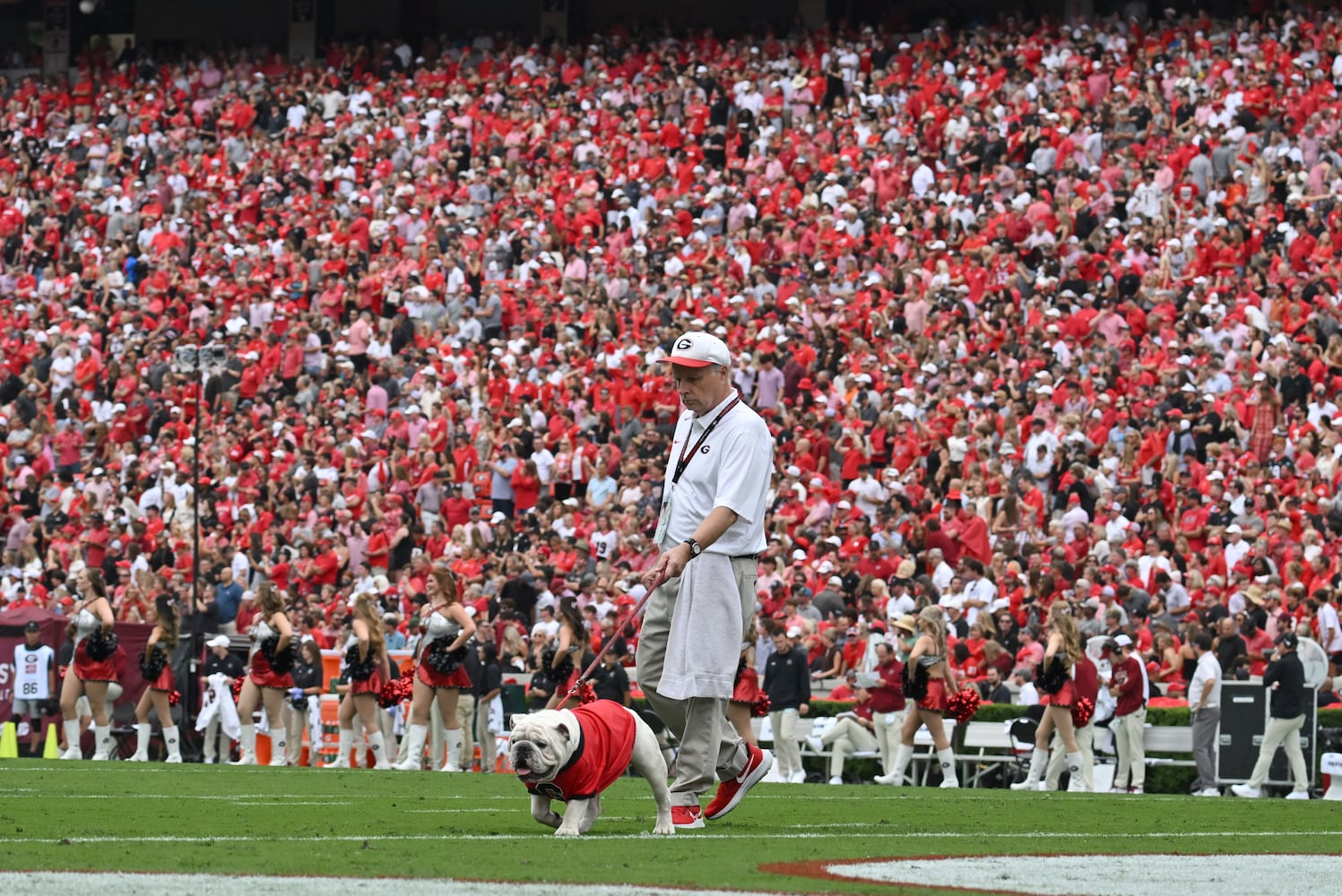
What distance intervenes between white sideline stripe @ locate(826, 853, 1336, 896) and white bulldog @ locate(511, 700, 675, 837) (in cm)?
113

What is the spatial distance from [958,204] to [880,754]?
35.3ft

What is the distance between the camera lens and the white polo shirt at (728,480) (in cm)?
907

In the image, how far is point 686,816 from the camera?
923 centimetres

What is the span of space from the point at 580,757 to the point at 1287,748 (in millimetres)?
11864

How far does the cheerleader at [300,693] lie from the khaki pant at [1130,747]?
24.4 ft

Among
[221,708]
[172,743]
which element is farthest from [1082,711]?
[221,708]

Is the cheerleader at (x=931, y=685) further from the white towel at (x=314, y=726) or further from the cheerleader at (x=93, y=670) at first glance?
the cheerleader at (x=93, y=670)

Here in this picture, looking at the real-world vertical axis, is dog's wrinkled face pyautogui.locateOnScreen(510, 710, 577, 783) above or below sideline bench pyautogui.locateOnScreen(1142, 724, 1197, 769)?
above

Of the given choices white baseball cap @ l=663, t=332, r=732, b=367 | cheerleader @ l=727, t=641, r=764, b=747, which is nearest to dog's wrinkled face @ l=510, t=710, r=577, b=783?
white baseball cap @ l=663, t=332, r=732, b=367

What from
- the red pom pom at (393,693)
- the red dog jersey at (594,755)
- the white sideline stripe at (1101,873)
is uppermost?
the red dog jersey at (594,755)

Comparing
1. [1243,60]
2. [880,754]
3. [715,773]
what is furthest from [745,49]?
[715,773]

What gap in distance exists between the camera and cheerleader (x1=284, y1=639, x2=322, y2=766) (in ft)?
71.7

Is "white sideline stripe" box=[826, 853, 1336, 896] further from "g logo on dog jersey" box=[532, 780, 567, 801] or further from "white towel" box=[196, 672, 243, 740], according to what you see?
"white towel" box=[196, 672, 243, 740]

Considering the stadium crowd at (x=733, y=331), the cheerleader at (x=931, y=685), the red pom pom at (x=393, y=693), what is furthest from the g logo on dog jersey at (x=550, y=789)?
the stadium crowd at (x=733, y=331)
